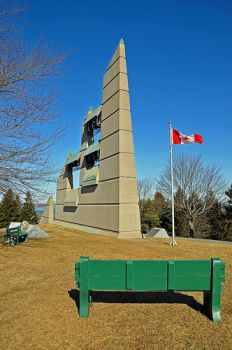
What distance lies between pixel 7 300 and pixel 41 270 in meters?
2.44

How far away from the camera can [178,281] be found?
4988 millimetres

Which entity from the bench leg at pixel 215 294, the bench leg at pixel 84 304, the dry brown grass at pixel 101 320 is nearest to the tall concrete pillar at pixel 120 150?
the dry brown grass at pixel 101 320

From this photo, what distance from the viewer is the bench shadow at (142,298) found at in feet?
19.2

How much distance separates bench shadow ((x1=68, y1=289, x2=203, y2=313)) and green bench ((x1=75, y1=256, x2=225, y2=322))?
2.45 feet

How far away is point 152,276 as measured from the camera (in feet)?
16.5

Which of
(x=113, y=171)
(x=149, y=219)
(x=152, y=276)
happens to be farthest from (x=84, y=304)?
(x=149, y=219)

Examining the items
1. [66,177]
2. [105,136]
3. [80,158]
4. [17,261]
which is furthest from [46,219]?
[17,261]

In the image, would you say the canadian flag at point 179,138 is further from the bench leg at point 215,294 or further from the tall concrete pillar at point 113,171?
the bench leg at point 215,294

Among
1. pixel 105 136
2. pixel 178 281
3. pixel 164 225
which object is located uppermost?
pixel 105 136

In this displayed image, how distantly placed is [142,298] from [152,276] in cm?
133

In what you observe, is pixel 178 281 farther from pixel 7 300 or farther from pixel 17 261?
pixel 17 261

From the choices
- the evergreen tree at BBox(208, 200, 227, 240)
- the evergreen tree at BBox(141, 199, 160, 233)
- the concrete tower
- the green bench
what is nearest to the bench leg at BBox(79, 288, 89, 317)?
the green bench

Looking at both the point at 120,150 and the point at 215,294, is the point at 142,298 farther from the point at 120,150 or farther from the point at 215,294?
the point at 120,150

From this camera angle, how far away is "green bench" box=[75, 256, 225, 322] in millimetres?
4961
